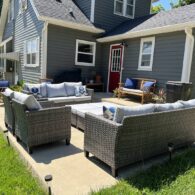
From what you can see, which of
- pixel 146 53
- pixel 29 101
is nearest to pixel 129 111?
pixel 29 101

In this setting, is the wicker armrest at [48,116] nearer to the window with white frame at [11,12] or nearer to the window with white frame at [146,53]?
the window with white frame at [146,53]

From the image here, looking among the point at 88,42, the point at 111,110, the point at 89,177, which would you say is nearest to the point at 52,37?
the point at 88,42

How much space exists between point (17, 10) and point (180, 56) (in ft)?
31.8

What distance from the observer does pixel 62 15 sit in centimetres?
905

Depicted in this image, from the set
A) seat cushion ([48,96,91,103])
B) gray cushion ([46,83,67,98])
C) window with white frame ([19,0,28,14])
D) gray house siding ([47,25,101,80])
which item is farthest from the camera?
window with white frame ([19,0,28,14])

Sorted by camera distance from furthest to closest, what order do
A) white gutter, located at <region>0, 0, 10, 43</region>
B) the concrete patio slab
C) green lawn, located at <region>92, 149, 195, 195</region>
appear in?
white gutter, located at <region>0, 0, 10, 43</region>, the concrete patio slab, green lawn, located at <region>92, 149, 195, 195</region>

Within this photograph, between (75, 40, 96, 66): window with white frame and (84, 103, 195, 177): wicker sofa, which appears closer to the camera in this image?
(84, 103, 195, 177): wicker sofa

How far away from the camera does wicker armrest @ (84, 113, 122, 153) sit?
8.74 feet

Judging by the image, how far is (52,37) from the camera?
28.8 ft

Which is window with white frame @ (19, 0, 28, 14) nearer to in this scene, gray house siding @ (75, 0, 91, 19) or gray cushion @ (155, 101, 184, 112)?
gray house siding @ (75, 0, 91, 19)

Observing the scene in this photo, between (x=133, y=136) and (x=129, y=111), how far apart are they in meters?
0.34

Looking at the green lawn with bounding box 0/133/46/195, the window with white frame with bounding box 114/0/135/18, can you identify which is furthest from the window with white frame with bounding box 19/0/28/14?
the green lawn with bounding box 0/133/46/195

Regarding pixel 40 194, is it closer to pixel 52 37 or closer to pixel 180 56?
pixel 180 56

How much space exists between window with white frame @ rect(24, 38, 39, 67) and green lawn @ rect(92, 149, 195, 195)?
778cm
